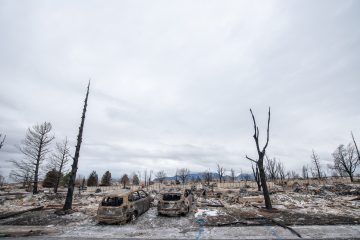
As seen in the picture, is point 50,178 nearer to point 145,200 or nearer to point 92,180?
point 92,180

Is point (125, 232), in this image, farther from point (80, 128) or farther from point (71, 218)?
point (80, 128)

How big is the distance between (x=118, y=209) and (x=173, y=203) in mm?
3323

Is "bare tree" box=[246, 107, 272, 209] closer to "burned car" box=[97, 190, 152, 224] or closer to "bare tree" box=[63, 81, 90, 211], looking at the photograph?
"burned car" box=[97, 190, 152, 224]

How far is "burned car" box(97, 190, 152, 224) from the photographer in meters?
10.8

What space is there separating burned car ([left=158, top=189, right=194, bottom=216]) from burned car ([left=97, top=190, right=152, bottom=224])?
5.09ft

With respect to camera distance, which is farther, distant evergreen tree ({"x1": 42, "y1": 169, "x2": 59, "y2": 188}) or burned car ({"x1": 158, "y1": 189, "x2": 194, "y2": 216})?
distant evergreen tree ({"x1": 42, "y1": 169, "x2": 59, "y2": 188})

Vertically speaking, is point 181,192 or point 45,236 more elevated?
point 181,192

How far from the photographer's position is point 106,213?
10.9 meters

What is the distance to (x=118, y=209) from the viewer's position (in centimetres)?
1082

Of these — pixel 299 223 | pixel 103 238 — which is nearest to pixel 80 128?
pixel 103 238

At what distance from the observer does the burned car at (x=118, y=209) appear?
10.8 m

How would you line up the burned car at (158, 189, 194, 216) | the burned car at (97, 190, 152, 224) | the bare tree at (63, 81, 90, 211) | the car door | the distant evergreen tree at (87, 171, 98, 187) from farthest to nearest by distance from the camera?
1. the distant evergreen tree at (87, 171, 98, 187)
2. the bare tree at (63, 81, 90, 211)
3. the car door
4. the burned car at (158, 189, 194, 216)
5. the burned car at (97, 190, 152, 224)

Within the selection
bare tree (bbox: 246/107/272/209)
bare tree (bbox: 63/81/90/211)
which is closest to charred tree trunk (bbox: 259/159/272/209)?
bare tree (bbox: 246/107/272/209)

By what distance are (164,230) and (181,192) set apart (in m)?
3.87
